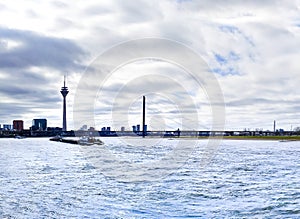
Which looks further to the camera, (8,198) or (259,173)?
(259,173)

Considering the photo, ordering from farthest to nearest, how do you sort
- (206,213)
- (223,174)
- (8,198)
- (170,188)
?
(223,174), (170,188), (8,198), (206,213)

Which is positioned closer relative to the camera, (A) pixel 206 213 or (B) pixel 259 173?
(A) pixel 206 213

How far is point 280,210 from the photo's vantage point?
21562 millimetres

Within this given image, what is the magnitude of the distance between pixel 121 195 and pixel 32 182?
10.0m

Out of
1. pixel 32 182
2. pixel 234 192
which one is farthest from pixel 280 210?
pixel 32 182

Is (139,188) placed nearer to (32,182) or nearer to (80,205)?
(80,205)

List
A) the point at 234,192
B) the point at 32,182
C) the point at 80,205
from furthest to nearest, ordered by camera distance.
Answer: the point at 32,182 < the point at 234,192 < the point at 80,205

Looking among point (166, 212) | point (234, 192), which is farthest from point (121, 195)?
point (234, 192)

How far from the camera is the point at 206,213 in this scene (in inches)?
823

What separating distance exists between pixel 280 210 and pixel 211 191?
258 inches

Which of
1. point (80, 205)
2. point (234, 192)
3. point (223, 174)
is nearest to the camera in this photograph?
point (80, 205)

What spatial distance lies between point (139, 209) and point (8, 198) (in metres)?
8.55

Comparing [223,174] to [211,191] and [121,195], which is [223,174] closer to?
[211,191]

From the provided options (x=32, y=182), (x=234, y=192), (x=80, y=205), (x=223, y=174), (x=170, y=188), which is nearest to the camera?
(x=80, y=205)
